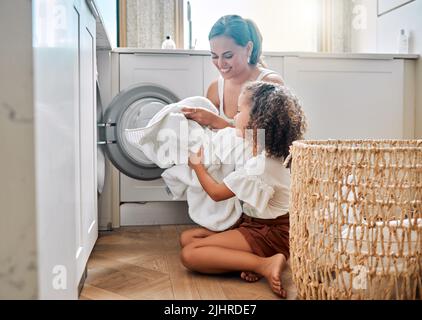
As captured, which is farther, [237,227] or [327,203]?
[237,227]

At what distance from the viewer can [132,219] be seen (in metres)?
2.22

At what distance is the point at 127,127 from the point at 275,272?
929 mm

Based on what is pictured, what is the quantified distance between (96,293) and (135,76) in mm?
1143

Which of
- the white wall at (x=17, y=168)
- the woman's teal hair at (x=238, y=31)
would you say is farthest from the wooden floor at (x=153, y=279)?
the woman's teal hair at (x=238, y=31)

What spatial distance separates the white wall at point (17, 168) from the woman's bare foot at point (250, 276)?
75 cm

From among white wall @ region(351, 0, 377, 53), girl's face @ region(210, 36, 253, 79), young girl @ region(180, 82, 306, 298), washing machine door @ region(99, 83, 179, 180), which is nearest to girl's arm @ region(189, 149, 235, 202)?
young girl @ region(180, 82, 306, 298)

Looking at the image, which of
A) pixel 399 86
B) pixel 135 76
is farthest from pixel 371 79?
pixel 135 76

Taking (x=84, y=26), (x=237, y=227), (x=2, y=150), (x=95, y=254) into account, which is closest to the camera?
(x=2, y=150)

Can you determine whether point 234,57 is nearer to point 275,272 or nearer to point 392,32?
point 275,272

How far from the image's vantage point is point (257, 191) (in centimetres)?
134

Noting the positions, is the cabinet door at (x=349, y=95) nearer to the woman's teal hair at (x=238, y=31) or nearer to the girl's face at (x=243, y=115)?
the woman's teal hair at (x=238, y=31)

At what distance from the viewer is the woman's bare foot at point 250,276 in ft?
4.40

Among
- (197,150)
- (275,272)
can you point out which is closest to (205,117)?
(197,150)
